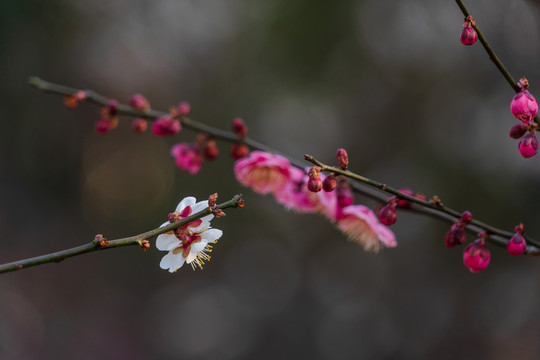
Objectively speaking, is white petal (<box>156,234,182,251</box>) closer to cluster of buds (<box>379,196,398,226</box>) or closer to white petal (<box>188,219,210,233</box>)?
white petal (<box>188,219,210,233</box>)

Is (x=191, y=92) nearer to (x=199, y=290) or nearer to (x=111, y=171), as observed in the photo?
(x=111, y=171)

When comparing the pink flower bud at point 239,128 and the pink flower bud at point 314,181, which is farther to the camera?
the pink flower bud at point 239,128

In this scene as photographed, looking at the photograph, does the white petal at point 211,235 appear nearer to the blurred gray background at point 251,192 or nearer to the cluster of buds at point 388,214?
the cluster of buds at point 388,214

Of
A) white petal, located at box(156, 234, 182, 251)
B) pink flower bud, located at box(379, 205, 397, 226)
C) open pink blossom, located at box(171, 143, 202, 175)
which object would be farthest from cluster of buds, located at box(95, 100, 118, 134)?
pink flower bud, located at box(379, 205, 397, 226)

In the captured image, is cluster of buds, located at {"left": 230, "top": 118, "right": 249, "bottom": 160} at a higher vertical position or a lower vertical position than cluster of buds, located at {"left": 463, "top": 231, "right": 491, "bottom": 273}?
higher

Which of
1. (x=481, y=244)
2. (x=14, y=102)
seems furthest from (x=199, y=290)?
(x=481, y=244)

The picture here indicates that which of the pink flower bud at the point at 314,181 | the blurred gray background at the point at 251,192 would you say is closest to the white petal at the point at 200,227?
the pink flower bud at the point at 314,181
